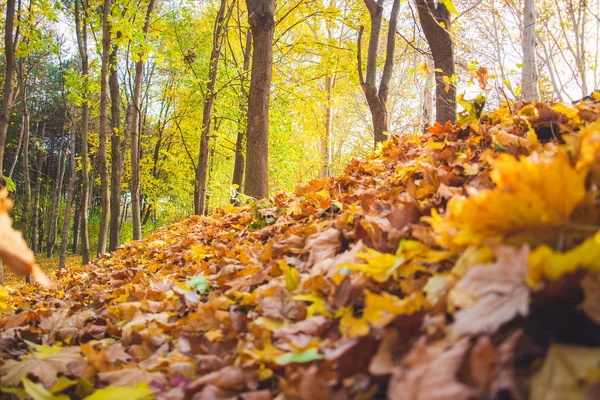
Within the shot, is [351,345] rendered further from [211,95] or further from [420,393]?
[211,95]

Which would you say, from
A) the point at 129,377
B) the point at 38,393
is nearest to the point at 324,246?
Answer: the point at 129,377

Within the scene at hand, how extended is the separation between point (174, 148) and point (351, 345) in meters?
20.8

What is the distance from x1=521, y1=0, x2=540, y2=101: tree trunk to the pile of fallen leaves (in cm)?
421

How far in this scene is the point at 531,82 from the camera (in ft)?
18.6

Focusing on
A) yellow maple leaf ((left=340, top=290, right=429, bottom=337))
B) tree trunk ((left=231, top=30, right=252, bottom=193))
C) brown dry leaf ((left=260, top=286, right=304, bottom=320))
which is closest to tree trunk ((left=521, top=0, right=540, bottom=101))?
brown dry leaf ((left=260, top=286, right=304, bottom=320))

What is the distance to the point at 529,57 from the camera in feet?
19.7

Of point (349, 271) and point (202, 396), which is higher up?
point (349, 271)

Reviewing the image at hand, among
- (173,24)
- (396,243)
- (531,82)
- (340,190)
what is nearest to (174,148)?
(173,24)

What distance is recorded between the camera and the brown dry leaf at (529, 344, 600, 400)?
1.73 feet

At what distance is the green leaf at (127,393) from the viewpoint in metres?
0.98

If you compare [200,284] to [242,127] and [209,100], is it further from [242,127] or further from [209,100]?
[242,127]

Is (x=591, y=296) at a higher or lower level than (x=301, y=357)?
higher

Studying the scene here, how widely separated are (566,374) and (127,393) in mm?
995

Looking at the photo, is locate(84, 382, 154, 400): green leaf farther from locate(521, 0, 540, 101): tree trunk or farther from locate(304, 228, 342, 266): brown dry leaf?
locate(521, 0, 540, 101): tree trunk
